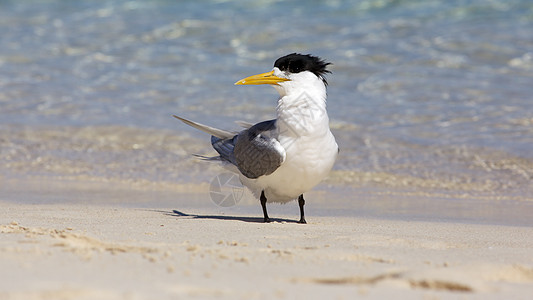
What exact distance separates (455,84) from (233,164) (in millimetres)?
5383

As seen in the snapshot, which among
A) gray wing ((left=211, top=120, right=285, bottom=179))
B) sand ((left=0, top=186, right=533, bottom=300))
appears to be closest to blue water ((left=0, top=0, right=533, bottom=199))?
gray wing ((left=211, top=120, right=285, bottom=179))

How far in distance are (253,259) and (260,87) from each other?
6.72 metres

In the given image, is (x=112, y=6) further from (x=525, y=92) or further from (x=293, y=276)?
(x=293, y=276)

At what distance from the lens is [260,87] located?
9.49 meters

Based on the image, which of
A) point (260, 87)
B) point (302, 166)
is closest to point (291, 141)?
point (302, 166)

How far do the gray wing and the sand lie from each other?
0.33 metres

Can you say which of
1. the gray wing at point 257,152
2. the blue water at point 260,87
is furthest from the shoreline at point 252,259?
the blue water at point 260,87

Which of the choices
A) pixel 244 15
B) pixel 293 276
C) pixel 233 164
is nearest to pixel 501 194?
pixel 233 164

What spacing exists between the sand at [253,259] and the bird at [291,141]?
0.25 metres

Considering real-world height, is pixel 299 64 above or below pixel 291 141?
above

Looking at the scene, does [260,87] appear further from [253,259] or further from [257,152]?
[253,259]

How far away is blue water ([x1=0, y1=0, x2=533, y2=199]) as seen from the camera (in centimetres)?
657

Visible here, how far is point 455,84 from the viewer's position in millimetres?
9352

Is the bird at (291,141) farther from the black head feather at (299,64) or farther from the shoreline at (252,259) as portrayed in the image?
the shoreline at (252,259)
